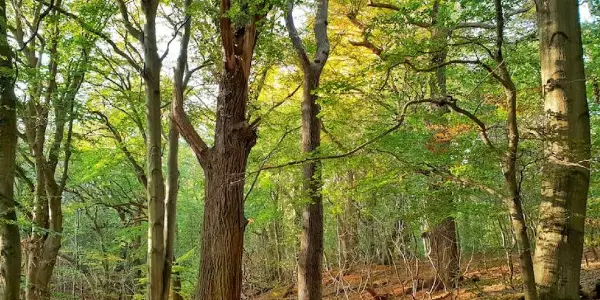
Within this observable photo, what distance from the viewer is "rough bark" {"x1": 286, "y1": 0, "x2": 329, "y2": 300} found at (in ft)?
20.9

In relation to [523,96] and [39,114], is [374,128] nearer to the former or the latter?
[523,96]

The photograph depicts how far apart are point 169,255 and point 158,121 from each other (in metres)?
1.91

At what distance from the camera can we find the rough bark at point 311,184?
Result: 638 cm

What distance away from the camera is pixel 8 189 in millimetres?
4594

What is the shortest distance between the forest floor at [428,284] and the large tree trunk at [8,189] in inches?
200

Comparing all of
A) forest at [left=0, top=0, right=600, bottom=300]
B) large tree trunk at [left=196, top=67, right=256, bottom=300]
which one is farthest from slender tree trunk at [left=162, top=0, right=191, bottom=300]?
large tree trunk at [left=196, top=67, right=256, bottom=300]

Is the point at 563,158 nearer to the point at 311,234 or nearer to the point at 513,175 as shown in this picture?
the point at 513,175

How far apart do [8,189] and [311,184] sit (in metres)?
3.58

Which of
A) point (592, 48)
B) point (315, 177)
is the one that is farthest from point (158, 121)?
point (592, 48)

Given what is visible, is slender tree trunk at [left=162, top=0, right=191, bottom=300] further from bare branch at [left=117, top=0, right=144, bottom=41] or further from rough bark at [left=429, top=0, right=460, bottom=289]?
rough bark at [left=429, top=0, right=460, bottom=289]

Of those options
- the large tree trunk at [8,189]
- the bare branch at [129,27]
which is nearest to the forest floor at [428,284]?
the large tree trunk at [8,189]

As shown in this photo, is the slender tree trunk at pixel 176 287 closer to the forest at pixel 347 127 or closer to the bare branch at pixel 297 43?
the forest at pixel 347 127

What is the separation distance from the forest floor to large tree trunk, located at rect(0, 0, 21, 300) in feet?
16.6

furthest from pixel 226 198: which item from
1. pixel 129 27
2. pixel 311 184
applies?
pixel 129 27
